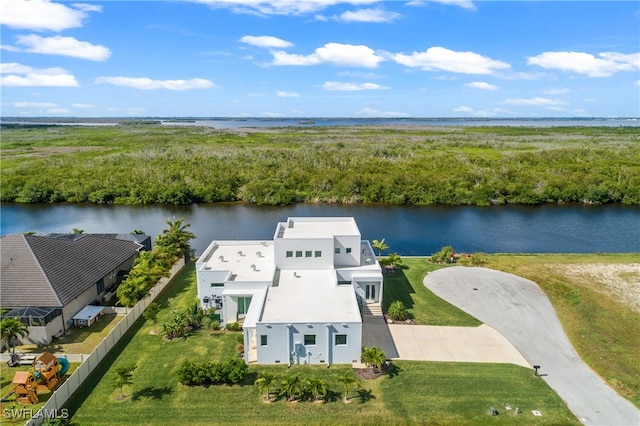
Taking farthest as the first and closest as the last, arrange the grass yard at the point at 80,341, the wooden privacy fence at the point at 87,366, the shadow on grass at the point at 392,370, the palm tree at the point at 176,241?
the palm tree at the point at 176,241 → the grass yard at the point at 80,341 → the shadow on grass at the point at 392,370 → the wooden privacy fence at the point at 87,366

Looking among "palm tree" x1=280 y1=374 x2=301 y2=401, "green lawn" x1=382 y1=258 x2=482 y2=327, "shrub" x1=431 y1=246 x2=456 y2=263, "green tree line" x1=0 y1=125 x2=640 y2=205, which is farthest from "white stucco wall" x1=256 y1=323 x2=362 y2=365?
"green tree line" x1=0 y1=125 x2=640 y2=205

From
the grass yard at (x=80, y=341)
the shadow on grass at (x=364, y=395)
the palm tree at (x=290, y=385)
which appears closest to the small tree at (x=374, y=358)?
the shadow on grass at (x=364, y=395)

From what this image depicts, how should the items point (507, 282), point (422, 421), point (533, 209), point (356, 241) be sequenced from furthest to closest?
point (533, 209) → point (507, 282) → point (356, 241) → point (422, 421)

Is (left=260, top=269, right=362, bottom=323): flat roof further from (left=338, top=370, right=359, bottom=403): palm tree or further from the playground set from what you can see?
the playground set

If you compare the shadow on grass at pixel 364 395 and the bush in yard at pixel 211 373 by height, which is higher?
the bush in yard at pixel 211 373

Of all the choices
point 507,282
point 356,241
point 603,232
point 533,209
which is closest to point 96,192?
point 356,241

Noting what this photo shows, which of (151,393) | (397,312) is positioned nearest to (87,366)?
(151,393)

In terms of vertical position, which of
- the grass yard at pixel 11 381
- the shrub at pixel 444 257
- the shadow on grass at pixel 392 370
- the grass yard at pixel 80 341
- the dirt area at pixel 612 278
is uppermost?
the shrub at pixel 444 257

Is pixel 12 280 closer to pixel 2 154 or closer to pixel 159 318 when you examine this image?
pixel 159 318

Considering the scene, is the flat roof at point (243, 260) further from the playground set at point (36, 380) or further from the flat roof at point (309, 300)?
the playground set at point (36, 380)
